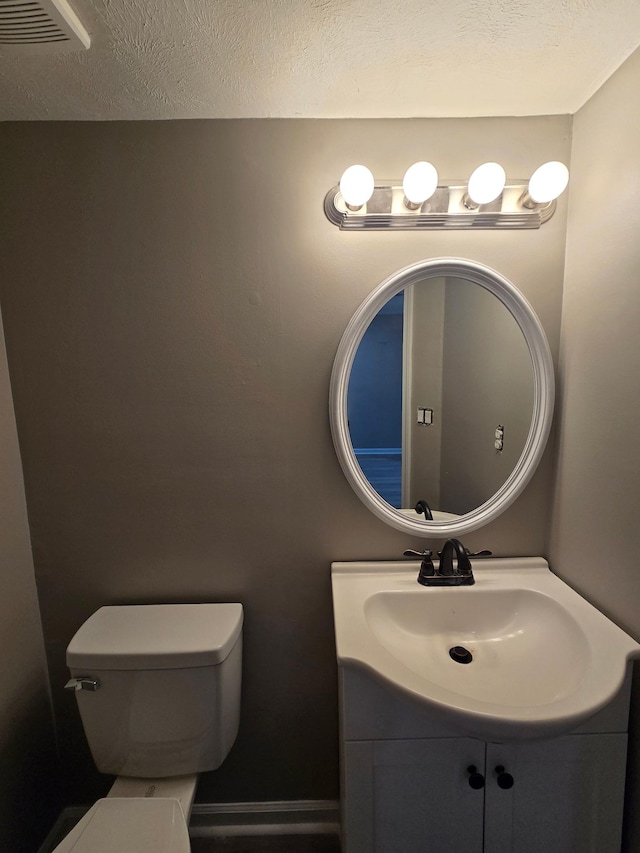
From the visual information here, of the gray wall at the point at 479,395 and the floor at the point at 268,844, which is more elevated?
the gray wall at the point at 479,395

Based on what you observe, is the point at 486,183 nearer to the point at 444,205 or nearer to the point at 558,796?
the point at 444,205

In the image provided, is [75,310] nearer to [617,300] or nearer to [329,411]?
[329,411]

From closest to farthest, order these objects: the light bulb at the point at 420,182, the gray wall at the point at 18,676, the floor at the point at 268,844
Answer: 1. the light bulb at the point at 420,182
2. the gray wall at the point at 18,676
3. the floor at the point at 268,844

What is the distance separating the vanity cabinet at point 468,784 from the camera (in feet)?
2.98

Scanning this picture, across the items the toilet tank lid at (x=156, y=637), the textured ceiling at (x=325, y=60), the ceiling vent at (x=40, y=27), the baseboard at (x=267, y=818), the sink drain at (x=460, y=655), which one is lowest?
the baseboard at (x=267, y=818)

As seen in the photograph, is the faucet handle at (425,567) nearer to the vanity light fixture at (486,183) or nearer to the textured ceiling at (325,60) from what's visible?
the vanity light fixture at (486,183)

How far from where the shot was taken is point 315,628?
1.27 metres

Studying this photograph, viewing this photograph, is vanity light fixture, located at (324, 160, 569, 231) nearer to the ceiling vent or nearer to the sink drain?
the ceiling vent

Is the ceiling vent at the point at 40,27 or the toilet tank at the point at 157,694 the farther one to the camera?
the toilet tank at the point at 157,694

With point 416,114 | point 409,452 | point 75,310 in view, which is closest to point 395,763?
point 409,452

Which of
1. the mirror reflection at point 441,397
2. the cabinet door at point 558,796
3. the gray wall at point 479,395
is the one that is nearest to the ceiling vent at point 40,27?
the mirror reflection at point 441,397

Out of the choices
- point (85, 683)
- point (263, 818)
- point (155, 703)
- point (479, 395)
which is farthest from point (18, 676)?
point (479, 395)

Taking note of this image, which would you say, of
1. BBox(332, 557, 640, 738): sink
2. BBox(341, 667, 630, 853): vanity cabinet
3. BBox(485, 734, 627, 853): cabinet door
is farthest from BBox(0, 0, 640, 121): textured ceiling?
BBox(485, 734, 627, 853): cabinet door

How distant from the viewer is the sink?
2.45ft
